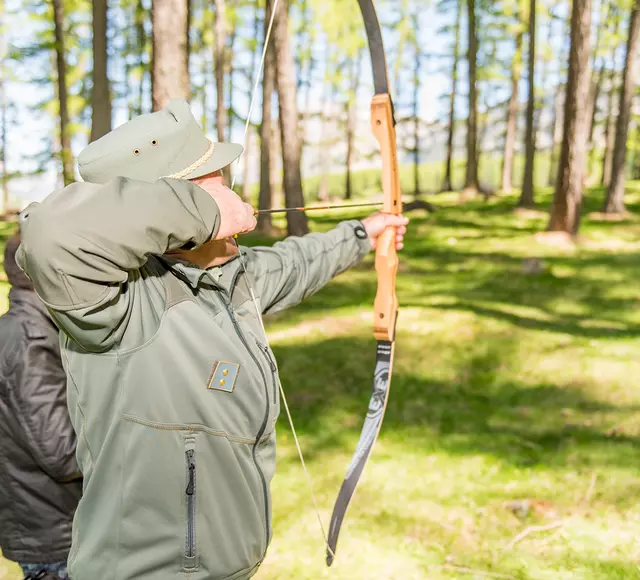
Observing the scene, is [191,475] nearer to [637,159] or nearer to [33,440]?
[33,440]

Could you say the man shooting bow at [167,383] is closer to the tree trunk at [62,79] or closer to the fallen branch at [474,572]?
the fallen branch at [474,572]

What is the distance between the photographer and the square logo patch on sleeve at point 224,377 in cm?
153

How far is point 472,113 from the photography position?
51.6ft

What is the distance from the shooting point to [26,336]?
2066 mm

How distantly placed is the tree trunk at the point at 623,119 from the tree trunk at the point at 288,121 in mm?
6267

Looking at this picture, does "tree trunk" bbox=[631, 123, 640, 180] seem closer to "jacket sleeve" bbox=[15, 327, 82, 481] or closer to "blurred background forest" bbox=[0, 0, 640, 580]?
"blurred background forest" bbox=[0, 0, 640, 580]

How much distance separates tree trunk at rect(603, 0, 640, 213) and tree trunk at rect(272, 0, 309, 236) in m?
6.27

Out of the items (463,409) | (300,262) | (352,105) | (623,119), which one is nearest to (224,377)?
(300,262)

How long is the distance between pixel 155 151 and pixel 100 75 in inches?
245

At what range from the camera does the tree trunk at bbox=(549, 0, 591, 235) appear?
901 centimetres

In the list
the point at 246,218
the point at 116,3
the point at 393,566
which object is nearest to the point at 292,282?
the point at 246,218

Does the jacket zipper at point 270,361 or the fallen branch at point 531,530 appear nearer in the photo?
the jacket zipper at point 270,361

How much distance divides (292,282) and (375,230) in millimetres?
484

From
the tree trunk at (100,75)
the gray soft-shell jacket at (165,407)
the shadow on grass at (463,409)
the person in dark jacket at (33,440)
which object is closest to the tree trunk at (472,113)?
the tree trunk at (100,75)
